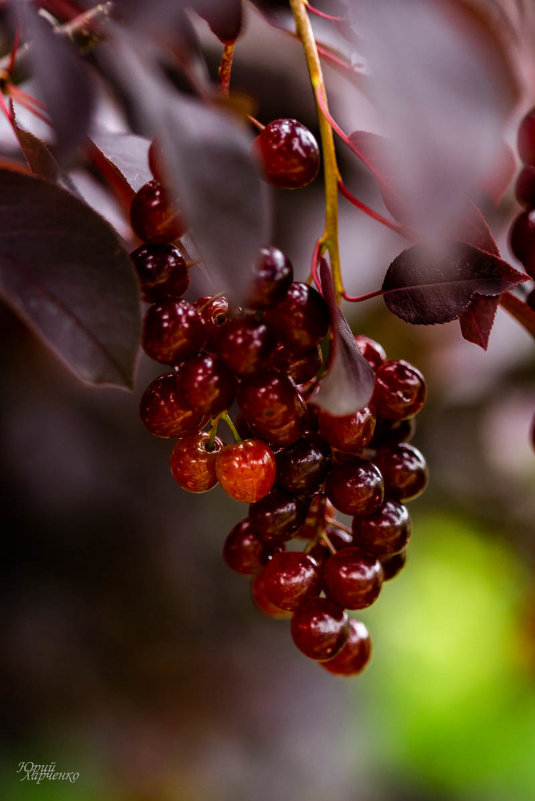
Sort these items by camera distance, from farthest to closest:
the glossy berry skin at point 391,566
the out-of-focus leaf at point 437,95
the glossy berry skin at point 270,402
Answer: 1. the glossy berry skin at point 391,566
2. the glossy berry skin at point 270,402
3. the out-of-focus leaf at point 437,95


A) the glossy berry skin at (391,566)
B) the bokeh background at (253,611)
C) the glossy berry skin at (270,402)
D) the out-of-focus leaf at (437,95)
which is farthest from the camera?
the bokeh background at (253,611)

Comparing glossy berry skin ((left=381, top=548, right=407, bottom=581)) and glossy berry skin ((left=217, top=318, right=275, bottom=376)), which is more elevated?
glossy berry skin ((left=217, top=318, right=275, bottom=376))

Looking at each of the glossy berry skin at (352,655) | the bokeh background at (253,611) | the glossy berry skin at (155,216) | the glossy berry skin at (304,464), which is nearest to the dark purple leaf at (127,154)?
the glossy berry skin at (155,216)

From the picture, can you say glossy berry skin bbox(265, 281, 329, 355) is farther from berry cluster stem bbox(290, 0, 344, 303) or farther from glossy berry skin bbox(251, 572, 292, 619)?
glossy berry skin bbox(251, 572, 292, 619)

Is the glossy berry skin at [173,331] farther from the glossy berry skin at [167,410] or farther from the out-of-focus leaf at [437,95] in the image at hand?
the out-of-focus leaf at [437,95]

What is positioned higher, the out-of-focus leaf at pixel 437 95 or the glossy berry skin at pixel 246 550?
the out-of-focus leaf at pixel 437 95

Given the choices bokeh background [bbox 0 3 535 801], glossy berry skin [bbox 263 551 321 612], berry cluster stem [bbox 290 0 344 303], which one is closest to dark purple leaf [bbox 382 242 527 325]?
berry cluster stem [bbox 290 0 344 303]
